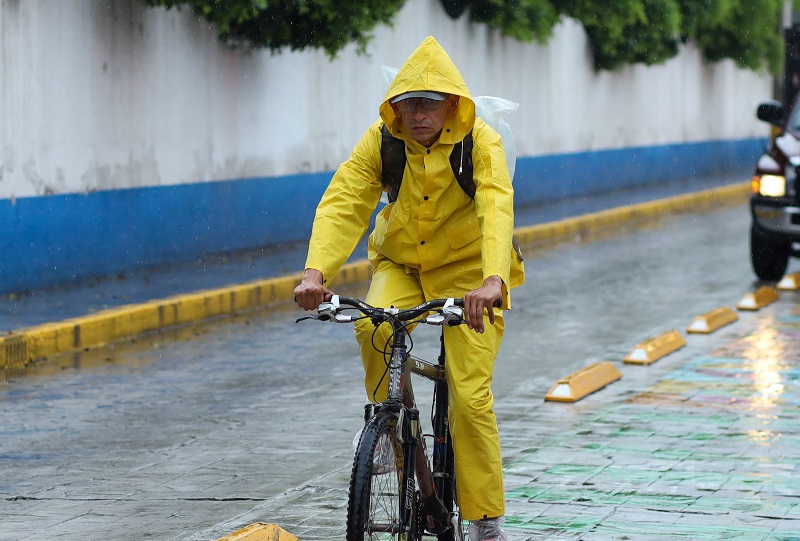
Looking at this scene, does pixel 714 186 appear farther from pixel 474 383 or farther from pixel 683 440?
pixel 474 383

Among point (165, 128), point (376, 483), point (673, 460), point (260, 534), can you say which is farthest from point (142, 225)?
point (376, 483)

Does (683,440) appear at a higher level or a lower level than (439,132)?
lower

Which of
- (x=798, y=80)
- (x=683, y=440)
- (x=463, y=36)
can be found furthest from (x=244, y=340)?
(x=798, y=80)

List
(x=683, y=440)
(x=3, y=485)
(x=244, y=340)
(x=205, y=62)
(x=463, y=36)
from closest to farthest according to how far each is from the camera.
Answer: (x=3, y=485), (x=683, y=440), (x=244, y=340), (x=205, y=62), (x=463, y=36)

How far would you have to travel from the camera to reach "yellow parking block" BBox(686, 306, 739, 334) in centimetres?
1147

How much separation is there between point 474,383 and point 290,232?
1162 cm

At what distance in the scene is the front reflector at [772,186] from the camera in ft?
46.1

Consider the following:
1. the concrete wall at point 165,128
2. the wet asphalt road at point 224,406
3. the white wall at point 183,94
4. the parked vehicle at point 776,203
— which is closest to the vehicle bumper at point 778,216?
the parked vehicle at point 776,203

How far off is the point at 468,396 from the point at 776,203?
9.49 metres

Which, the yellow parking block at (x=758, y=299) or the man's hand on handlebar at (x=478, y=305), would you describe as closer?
the man's hand on handlebar at (x=478, y=305)

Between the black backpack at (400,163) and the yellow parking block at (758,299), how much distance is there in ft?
25.5

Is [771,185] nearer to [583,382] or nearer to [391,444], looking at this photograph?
[583,382]

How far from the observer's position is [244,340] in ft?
37.8

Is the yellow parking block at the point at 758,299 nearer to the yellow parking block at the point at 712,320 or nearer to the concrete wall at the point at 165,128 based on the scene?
the yellow parking block at the point at 712,320
